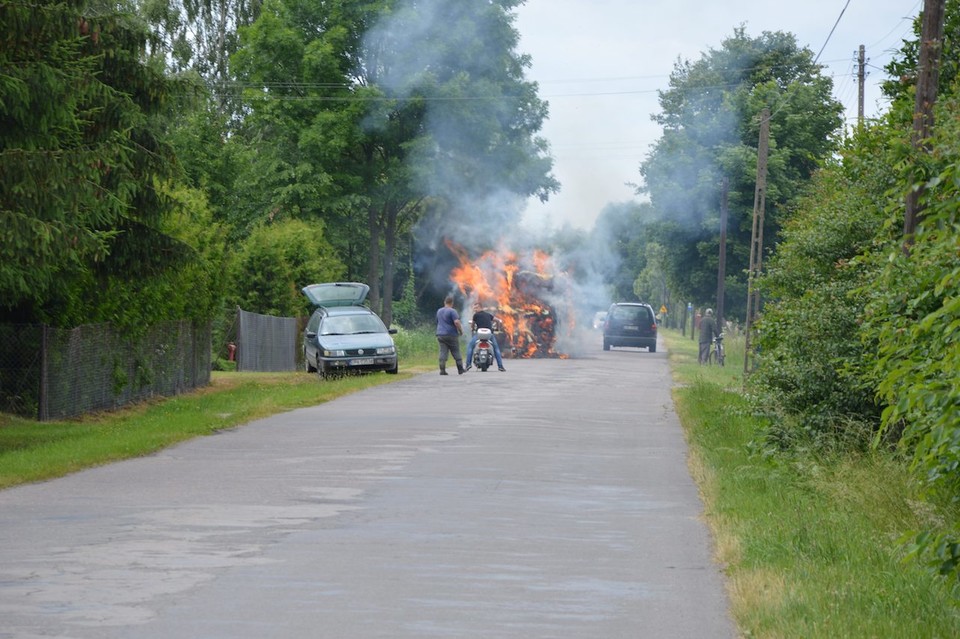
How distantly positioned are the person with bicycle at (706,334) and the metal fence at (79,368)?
23.3 m

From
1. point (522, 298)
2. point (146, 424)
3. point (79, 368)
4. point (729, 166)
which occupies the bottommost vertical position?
point (146, 424)

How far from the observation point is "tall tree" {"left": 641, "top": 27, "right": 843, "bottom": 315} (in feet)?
189

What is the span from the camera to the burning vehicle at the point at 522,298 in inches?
2000

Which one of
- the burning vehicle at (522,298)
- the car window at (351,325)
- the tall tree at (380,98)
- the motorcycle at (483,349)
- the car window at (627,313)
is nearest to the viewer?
the car window at (351,325)

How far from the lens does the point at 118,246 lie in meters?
24.2

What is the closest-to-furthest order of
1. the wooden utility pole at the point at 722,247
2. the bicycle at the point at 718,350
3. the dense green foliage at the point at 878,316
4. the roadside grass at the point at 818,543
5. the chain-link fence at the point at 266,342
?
the roadside grass at the point at 818,543
the dense green foliage at the point at 878,316
the chain-link fence at the point at 266,342
the bicycle at the point at 718,350
the wooden utility pole at the point at 722,247

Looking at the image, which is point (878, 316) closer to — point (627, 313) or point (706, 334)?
point (706, 334)

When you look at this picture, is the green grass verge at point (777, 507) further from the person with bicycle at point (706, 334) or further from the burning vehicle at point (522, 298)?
the burning vehicle at point (522, 298)

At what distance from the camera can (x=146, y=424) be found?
22.0m

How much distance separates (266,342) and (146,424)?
71.3 feet

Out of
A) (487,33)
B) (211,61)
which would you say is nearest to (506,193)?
(487,33)

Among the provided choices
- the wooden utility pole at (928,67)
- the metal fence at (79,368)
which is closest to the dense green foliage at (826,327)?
the wooden utility pole at (928,67)

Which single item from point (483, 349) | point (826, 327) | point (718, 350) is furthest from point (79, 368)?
point (718, 350)

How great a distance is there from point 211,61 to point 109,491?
52.9m
